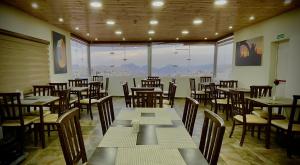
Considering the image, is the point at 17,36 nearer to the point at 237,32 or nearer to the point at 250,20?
the point at 250,20

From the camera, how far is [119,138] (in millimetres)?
1626

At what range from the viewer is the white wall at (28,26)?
12.3 feet

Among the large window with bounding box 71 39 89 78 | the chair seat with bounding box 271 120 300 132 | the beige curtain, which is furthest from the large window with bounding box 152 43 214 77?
the chair seat with bounding box 271 120 300 132

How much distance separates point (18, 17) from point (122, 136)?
3985 mm

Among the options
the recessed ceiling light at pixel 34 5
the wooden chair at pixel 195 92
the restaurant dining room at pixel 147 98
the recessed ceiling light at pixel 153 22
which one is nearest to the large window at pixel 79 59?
the restaurant dining room at pixel 147 98

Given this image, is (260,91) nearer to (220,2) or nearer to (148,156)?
(220,2)

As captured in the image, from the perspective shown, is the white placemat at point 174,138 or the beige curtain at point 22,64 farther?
the beige curtain at point 22,64

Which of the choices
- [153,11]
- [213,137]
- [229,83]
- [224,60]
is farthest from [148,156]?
[224,60]

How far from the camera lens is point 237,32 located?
6.54 metres

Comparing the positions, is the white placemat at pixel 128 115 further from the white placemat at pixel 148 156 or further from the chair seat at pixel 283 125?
the chair seat at pixel 283 125

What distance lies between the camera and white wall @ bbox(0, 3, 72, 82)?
147 inches

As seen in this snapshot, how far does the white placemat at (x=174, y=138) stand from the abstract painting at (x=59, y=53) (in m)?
4.89

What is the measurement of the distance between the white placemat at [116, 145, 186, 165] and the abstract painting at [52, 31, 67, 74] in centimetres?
508

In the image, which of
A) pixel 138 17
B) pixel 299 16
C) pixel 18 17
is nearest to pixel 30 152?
pixel 18 17
